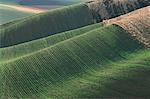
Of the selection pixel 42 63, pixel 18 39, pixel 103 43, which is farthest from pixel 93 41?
pixel 18 39

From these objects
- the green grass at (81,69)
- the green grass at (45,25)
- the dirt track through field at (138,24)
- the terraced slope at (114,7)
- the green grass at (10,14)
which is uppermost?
the dirt track through field at (138,24)


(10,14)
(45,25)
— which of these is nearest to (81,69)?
(45,25)

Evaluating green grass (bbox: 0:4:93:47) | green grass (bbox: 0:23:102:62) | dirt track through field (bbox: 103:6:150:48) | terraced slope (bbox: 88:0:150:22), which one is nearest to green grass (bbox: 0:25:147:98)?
dirt track through field (bbox: 103:6:150:48)

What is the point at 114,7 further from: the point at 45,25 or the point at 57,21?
the point at 45,25

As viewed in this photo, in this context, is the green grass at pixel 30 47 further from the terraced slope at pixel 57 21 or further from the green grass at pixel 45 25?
the terraced slope at pixel 57 21

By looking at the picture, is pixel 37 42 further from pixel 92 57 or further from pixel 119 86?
pixel 119 86

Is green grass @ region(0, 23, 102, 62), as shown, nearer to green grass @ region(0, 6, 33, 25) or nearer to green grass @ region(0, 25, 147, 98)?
green grass @ region(0, 25, 147, 98)

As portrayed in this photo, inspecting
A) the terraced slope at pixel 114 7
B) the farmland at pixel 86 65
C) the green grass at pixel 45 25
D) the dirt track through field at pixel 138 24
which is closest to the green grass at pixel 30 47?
the farmland at pixel 86 65
